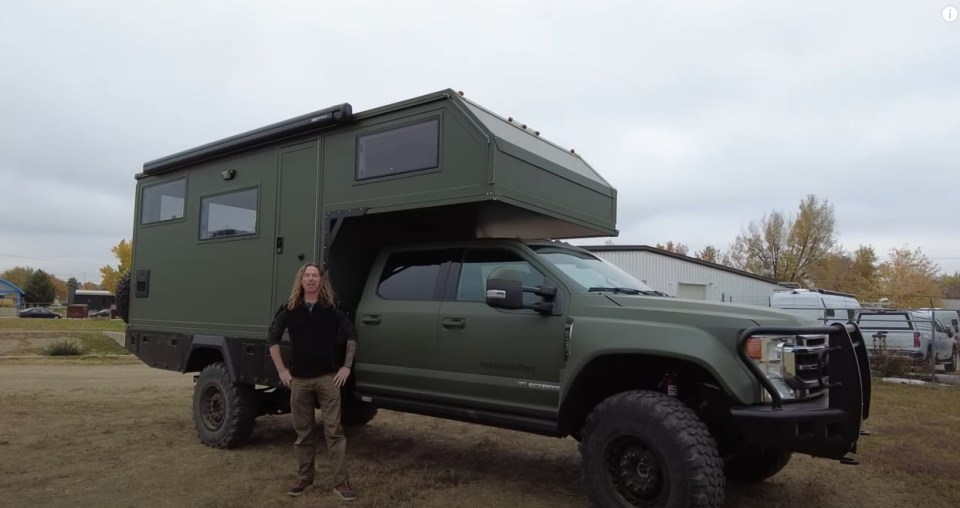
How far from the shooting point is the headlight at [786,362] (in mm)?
3852

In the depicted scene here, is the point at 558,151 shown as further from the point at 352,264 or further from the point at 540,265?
the point at 352,264

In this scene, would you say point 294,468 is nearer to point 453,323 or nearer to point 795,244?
point 453,323

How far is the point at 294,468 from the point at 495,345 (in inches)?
93.9

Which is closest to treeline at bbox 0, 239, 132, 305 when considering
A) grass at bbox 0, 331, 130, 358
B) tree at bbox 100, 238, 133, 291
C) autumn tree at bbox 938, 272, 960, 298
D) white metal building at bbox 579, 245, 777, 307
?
tree at bbox 100, 238, 133, 291

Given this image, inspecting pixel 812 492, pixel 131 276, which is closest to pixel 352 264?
pixel 131 276

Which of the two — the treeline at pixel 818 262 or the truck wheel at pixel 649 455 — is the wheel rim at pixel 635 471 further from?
the treeline at pixel 818 262

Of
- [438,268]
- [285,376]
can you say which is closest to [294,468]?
[285,376]

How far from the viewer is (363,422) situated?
7723 mm

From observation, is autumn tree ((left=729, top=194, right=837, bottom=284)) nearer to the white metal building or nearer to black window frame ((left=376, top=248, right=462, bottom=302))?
the white metal building

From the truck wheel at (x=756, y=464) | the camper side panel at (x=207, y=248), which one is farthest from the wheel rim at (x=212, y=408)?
the truck wheel at (x=756, y=464)

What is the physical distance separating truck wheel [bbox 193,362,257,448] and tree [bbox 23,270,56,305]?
301 feet

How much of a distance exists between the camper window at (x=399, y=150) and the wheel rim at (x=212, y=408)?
2913mm

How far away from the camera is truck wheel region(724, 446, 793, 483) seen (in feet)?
16.7

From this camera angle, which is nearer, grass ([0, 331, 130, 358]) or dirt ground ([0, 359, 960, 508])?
dirt ground ([0, 359, 960, 508])
